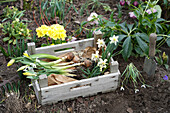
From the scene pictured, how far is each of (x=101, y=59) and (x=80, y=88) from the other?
1.37ft

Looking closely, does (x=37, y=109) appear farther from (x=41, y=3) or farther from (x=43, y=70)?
(x=41, y=3)

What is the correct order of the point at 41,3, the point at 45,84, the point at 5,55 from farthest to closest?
the point at 41,3
the point at 5,55
the point at 45,84

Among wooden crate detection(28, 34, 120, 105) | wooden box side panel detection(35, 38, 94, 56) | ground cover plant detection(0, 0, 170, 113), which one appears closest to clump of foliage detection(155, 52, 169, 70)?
ground cover plant detection(0, 0, 170, 113)

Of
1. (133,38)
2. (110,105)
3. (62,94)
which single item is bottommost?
(110,105)

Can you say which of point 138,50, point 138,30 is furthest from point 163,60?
point 138,30

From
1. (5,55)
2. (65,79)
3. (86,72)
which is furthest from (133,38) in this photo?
(5,55)

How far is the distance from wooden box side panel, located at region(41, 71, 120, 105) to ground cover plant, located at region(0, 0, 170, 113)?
0.27ft

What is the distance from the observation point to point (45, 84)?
2.47m

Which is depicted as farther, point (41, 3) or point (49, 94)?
point (41, 3)

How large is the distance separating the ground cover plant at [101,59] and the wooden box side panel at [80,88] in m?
0.08

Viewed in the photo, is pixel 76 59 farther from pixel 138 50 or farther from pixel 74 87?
pixel 138 50

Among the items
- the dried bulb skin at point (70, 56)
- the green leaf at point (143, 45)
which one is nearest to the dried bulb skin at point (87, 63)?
the dried bulb skin at point (70, 56)

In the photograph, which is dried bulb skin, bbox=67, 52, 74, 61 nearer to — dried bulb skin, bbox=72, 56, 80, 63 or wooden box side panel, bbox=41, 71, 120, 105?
dried bulb skin, bbox=72, 56, 80, 63

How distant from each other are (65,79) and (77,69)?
0.20 metres
